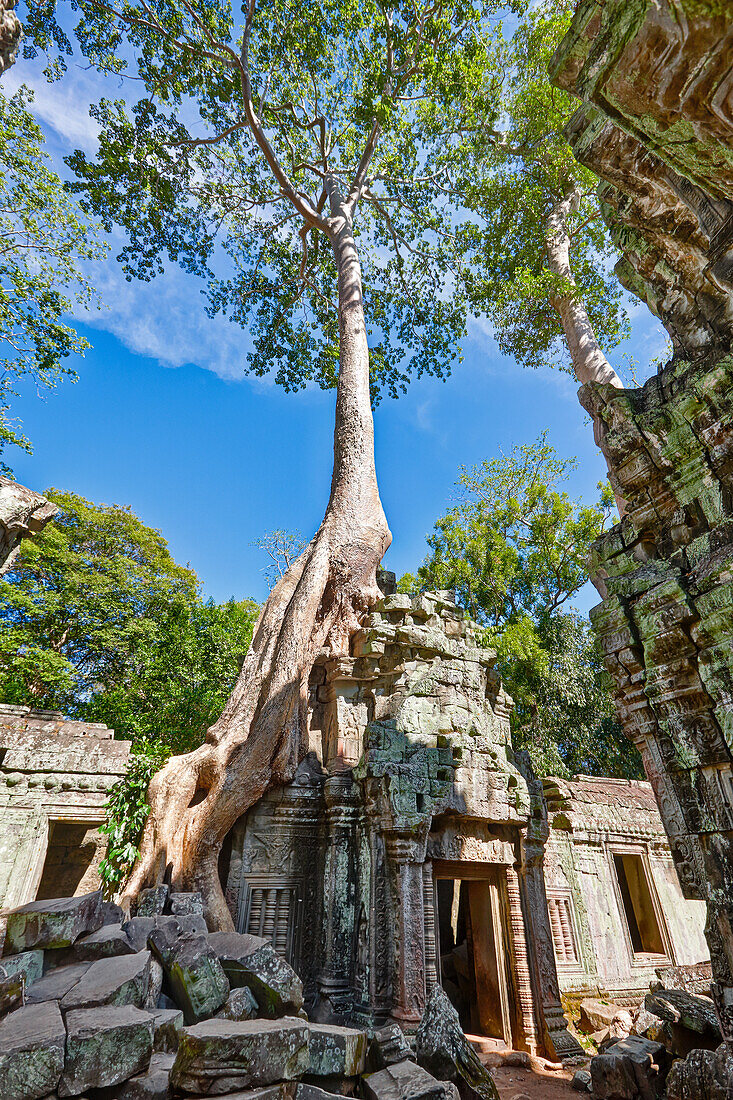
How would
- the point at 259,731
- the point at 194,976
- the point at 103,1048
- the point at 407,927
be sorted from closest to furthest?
the point at 103,1048 < the point at 194,976 < the point at 407,927 < the point at 259,731

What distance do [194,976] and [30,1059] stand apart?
1079mm

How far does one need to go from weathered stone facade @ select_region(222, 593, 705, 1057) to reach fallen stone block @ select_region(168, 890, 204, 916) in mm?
1275

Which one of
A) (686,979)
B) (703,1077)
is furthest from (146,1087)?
(686,979)

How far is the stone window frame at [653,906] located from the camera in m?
8.60

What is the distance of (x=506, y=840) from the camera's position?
6324 mm

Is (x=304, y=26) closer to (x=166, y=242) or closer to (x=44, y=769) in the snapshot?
(x=166, y=242)

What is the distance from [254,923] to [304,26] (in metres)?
15.3

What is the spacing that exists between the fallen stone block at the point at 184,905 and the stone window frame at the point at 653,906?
24.2 feet

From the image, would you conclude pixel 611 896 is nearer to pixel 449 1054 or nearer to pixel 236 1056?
pixel 449 1054

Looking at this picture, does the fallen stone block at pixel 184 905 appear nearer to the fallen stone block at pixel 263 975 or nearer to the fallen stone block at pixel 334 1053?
the fallen stone block at pixel 263 975

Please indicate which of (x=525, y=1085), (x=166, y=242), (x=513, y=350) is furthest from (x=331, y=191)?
(x=525, y=1085)

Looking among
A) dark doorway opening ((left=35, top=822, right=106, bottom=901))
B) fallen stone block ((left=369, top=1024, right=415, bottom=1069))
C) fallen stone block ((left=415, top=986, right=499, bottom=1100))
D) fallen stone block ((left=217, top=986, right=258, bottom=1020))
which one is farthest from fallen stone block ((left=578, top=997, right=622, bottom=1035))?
dark doorway opening ((left=35, top=822, right=106, bottom=901))

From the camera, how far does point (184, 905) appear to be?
4320 millimetres

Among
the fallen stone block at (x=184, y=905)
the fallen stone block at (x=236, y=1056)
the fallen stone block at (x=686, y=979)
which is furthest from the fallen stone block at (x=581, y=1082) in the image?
the fallen stone block at (x=236, y=1056)
